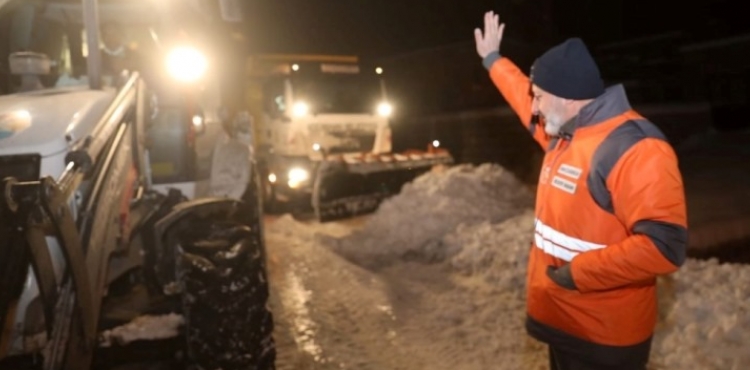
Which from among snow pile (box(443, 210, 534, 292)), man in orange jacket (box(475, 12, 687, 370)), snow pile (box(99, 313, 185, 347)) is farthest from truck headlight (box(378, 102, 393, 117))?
man in orange jacket (box(475, 12, 687, 370))

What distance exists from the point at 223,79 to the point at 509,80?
36.1 feet

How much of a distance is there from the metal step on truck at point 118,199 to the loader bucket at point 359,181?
4900mm

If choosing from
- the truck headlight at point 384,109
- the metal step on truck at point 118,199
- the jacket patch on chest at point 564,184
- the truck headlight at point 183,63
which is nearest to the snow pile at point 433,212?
the truck headlight at point 384,109

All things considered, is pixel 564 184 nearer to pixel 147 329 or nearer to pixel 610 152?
pixel 610 152

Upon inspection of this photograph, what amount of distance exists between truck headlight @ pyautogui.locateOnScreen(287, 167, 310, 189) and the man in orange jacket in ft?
30.9

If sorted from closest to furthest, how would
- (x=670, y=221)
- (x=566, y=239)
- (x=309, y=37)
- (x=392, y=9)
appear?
(x=670, y=221)
(x=566, y=239)
(x=309, y=37)
(x=392, y=9)

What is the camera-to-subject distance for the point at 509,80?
3.54 meters

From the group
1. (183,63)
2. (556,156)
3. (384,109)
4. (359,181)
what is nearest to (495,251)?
(183,63)

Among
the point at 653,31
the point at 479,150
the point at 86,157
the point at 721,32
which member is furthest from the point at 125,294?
the point at 653,31

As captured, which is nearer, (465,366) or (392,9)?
(465,366)

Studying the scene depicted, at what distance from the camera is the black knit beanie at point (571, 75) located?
105 inches

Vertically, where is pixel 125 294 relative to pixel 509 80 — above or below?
below

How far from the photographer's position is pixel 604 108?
264 centimetres

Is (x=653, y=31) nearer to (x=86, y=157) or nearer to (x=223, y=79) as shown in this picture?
(x=223, y=79)
